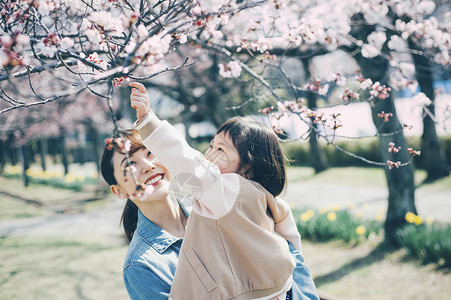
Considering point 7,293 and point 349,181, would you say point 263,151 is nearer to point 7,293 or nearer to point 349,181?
point 7,293

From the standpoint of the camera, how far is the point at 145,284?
5.00 ft

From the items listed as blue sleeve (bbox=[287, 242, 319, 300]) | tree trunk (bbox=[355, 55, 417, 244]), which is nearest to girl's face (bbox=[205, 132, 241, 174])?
blue sleeve (bbox=[287, 242, 319, 300])

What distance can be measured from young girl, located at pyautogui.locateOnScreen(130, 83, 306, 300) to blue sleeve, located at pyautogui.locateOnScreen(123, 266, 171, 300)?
13 cm

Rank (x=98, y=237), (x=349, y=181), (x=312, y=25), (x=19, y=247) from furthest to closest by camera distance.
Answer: (x=349, y=181), (x=98, y=237), (x=19, y=247), (x=312, y=25)

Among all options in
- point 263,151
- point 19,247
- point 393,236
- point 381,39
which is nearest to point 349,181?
point 393,236

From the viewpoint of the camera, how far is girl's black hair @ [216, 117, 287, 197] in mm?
1710

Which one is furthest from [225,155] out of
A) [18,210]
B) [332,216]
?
[18,210]

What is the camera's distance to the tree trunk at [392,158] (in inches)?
179

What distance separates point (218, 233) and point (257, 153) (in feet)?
1.56

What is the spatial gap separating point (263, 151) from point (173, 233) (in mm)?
633

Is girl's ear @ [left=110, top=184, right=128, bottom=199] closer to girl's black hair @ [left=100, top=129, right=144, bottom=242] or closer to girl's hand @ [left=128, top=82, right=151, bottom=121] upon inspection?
girl's black hair @ [left=100, top=129, right=144, bottom=242]

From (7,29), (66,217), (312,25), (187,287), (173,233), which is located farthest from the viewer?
(66,217)

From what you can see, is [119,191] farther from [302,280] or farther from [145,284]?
[302,280]

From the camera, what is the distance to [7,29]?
1.72 m
